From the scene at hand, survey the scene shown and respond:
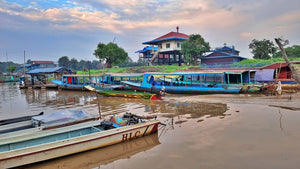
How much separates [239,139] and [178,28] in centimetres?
4215

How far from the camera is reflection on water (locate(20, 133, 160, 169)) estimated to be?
5.76m

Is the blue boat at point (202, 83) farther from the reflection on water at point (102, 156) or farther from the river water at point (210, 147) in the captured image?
the reflection on water at point (102, 156)

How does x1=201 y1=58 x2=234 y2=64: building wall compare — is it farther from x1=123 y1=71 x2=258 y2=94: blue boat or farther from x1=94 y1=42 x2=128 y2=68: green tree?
x1=94 y1=42 x2=128 y2=68: green tree

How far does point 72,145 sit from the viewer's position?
5.97 metres

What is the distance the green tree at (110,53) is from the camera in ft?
137

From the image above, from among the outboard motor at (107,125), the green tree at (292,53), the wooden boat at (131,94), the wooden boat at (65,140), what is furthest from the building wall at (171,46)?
the outboard motor at (107,125)

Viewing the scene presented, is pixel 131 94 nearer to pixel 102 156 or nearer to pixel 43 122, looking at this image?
pixel 43 122

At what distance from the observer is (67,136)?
272 inches

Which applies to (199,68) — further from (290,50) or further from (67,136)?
(67,136)

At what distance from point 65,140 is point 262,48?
37.4 m

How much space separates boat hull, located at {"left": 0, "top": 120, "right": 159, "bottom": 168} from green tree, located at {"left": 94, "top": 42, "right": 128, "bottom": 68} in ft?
118

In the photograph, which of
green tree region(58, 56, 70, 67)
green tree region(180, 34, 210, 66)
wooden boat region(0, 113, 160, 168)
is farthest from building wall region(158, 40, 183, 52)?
green tree region(58, 56, 70, 67)

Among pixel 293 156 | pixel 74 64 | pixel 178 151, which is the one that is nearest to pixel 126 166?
pixel 178 151

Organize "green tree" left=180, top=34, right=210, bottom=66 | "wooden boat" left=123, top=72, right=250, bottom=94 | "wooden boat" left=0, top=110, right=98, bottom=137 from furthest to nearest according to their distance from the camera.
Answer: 1. "green tree" left=180, top=34, right=210, bottom=66
2. "wooden boat" left=123, top=72, right=250, bottom=94
3. "wooden boat" left=0, top=110, right=98, bottom=137
